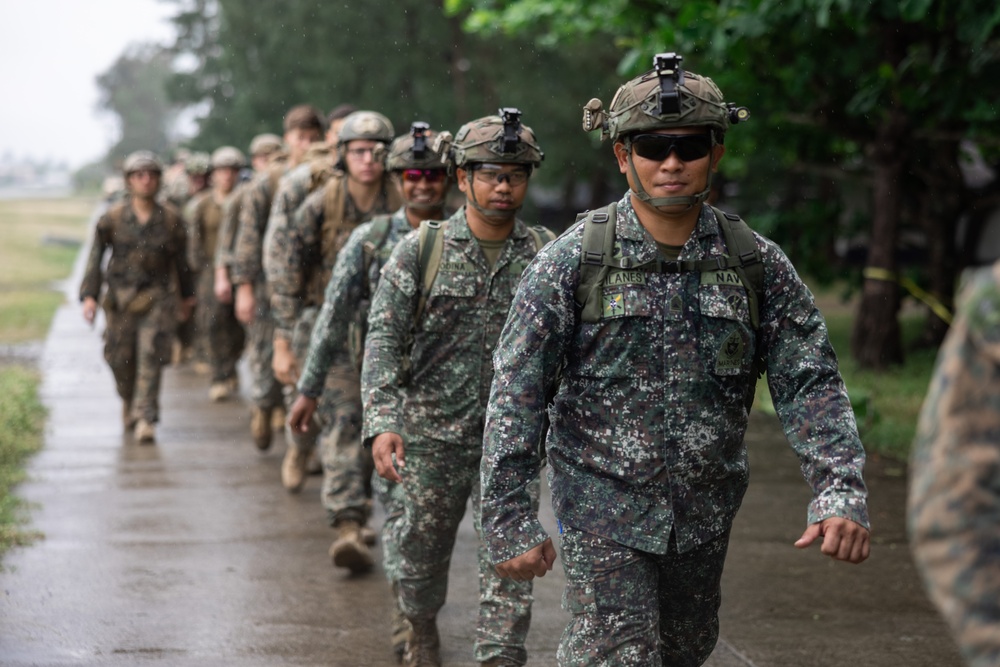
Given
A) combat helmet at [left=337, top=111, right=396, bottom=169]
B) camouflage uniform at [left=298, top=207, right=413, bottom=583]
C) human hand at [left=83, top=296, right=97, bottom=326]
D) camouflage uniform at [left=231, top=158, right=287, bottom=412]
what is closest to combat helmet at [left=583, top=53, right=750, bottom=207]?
camouflage uniform at [left=298, top=207, right=413, bottom=583]

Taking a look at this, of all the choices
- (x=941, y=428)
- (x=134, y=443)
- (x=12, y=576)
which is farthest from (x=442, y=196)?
(x=134, y=443)

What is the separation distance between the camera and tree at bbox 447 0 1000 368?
477 inches

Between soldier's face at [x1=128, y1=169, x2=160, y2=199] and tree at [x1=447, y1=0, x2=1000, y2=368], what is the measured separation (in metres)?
3.65

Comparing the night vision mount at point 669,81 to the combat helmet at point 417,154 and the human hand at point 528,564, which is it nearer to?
the human hand at point 528,564

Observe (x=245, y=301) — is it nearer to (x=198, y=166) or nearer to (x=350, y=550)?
(x=350, y=550)

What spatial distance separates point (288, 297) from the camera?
8312 millimetres

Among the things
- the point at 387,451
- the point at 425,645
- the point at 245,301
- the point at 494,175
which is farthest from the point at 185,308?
the point at 387,451

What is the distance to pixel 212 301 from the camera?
1470cm

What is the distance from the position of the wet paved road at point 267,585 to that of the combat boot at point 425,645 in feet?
0.68

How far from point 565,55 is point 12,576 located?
20.2m

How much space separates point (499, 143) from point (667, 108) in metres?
1.55

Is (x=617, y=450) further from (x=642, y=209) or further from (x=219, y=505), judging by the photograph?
(x=219, y=505)

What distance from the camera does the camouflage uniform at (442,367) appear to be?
5.59m

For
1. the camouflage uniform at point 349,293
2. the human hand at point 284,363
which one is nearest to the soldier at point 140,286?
the human hand at point 284,363
